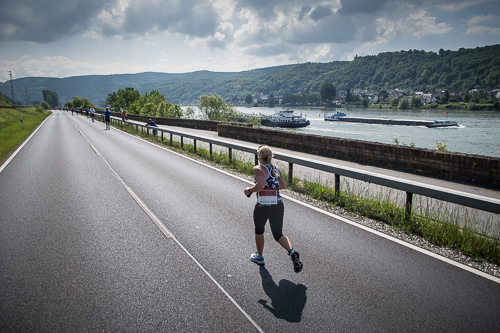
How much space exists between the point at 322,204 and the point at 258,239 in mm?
3255

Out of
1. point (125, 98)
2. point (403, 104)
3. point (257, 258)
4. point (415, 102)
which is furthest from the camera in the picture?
point (415, 102)

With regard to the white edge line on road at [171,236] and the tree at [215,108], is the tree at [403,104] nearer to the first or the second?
the tree at [215,108]

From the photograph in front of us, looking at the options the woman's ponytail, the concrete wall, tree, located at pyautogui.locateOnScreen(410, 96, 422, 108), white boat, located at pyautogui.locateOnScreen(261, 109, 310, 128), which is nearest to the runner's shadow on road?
the woman's ponytail

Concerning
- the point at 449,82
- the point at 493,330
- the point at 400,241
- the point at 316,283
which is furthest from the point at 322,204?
the point at 449,82

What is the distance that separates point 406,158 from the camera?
1120 centimetres

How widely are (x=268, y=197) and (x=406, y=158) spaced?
9152mm

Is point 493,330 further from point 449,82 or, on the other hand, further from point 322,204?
point 449,82

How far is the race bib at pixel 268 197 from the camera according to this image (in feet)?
13.1

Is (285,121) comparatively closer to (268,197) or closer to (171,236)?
(171,236)

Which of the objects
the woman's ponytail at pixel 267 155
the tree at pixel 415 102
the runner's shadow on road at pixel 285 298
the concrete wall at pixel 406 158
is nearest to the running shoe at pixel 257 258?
the runner's shadow on road at pixel 285 298

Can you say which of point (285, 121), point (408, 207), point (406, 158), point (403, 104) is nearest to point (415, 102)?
point (403, 104)

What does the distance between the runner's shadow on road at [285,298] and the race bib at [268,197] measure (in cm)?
97

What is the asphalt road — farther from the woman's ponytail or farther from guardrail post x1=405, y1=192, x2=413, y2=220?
the woman's ponytail

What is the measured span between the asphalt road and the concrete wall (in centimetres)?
Result: 627
